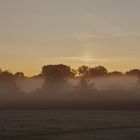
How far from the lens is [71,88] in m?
194

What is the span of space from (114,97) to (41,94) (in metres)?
33.1

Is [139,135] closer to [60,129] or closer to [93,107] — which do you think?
[60,129]

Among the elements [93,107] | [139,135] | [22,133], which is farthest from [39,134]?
[93,107]

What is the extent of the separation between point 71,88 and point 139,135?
5446 inches

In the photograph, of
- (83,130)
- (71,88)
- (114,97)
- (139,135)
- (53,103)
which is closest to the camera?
(139,135)

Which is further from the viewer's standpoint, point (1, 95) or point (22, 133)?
point (1, 95)

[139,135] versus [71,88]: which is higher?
[71,88]

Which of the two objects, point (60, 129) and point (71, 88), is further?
point (71, 88)

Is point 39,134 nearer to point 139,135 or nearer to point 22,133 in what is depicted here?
point 22,133

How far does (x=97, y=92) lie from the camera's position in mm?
Result: 181000

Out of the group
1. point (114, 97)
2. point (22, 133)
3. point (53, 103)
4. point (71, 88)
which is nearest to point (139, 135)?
point (22, 133)

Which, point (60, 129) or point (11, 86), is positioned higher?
point (11, 86)

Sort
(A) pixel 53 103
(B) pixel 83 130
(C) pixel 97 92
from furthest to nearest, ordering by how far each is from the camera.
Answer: (C) pixel 97 92 < (A) pixel 53 103 < (B) pixel 83 130

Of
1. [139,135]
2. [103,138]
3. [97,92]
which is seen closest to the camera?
[103,138]
